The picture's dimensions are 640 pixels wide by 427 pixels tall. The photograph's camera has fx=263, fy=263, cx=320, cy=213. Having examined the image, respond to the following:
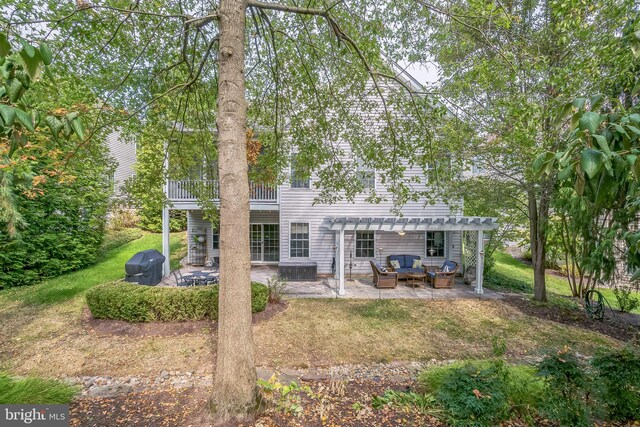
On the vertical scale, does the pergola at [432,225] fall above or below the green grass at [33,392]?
above

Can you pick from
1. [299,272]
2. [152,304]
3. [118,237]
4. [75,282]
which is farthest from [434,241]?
[118,237]

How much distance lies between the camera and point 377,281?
30.5 ft

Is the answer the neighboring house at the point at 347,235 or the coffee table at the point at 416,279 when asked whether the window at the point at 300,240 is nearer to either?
the neighboring house at the point at 347,235

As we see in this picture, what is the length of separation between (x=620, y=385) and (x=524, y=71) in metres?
4.41

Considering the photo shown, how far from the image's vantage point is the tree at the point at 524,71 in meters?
3.88

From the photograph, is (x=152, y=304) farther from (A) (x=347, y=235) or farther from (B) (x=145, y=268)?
(A) (x=347, y=235)

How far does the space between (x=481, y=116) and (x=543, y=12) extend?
134 inches

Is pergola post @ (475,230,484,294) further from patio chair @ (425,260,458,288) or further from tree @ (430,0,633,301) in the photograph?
tree @ (430,0,633,301)

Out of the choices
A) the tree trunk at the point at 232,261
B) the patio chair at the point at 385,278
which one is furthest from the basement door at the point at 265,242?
the tree trunk at the point at 232,261

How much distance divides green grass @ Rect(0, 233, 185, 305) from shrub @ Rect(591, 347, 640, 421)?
11.1 m

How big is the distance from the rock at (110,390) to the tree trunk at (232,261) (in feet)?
5.94

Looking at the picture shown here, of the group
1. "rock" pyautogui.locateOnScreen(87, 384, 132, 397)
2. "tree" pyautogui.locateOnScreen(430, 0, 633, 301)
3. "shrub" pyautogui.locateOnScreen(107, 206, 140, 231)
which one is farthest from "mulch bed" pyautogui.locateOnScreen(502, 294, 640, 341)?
"shrub" pyautogui.locateOnScreen(107, 206, 140, 231)

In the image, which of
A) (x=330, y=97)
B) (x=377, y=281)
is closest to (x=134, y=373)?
(x=330, y=97)

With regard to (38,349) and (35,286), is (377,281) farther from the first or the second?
(35,286)
